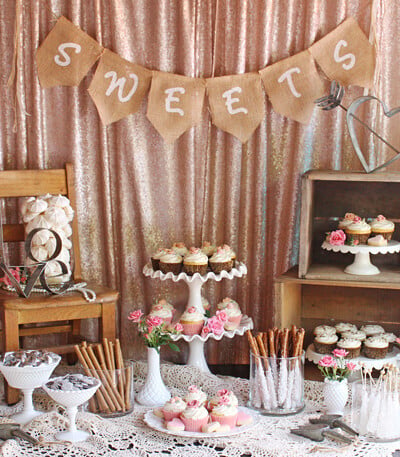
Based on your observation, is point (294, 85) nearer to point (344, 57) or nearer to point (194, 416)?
point (344, 57)

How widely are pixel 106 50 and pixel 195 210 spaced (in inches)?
30.5

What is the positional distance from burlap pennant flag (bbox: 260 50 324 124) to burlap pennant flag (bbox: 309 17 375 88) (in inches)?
2.0

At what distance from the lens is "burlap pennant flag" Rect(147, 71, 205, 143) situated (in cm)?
321

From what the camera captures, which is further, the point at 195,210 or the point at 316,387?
the point at 195,210

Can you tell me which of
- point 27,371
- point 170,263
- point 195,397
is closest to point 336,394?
point 195,397

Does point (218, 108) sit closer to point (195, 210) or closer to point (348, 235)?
point (195, 210)

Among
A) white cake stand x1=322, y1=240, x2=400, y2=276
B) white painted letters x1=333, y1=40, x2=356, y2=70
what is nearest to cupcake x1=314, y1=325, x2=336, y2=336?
white cake stand x1=322, y1=240, x2=400, y2=276

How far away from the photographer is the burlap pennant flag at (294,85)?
10.2 feet

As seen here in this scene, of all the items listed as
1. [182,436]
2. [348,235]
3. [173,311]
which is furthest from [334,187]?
[182,436]

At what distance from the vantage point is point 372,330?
3014 mm

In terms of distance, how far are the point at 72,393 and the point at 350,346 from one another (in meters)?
1.09

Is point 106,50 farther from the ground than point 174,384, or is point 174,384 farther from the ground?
point 106,50

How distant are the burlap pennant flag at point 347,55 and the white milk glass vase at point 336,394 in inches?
47.7

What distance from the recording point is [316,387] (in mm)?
2828
